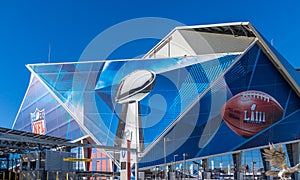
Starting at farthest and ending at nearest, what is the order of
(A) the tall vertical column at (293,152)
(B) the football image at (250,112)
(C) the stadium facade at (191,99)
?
(A) the tall vertical column at (293,152) → (B) the football image at (250,112) → (C) the stadium facade at (191,99)

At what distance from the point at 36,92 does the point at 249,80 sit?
1226 inches

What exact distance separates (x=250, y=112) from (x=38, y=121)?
99.7 ft

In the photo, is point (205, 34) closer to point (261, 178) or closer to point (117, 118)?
point (117, 118)

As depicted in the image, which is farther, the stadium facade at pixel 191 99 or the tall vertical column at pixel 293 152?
the tall vertical column at pixel 293 152

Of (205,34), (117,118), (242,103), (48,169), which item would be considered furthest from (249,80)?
(48,169)

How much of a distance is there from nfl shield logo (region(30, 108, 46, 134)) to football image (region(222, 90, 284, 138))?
25745 mm

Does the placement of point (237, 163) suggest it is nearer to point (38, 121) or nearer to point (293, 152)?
point (293, 152)

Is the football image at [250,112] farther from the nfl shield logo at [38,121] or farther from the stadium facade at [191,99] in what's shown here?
the nfl shield logo at [38,121]

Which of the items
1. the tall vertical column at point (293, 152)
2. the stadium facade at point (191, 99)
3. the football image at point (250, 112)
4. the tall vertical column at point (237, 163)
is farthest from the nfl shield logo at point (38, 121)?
the tall vertical column at point (293, 152)

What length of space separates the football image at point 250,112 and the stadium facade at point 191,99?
135mm

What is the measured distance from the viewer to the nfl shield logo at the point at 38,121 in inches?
2098

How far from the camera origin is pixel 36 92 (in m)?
55.6

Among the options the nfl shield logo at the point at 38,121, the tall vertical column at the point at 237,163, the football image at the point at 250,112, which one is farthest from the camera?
the nfl shield logo at the point at 38,121

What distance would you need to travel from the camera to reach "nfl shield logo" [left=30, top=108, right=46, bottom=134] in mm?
53281
